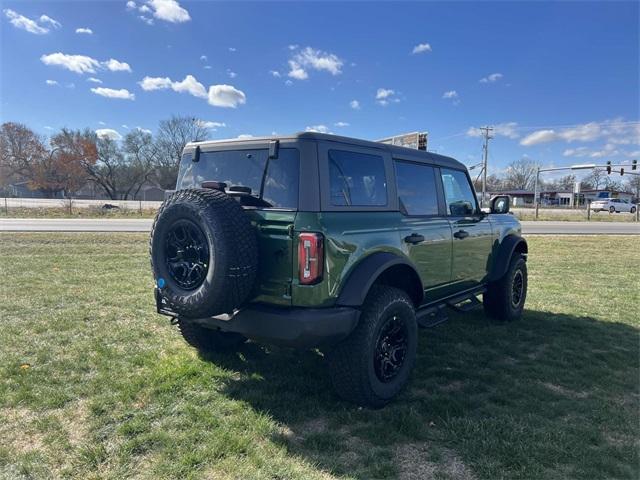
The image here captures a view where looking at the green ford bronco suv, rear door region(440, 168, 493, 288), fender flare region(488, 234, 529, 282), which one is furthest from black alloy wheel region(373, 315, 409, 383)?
fender flare region(488, 234, 529, 282)

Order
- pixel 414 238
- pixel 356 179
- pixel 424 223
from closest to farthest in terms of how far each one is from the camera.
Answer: pixel 356 179, pixel 414 238, pixel 424 223

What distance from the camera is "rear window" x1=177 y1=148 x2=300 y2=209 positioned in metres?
3.16

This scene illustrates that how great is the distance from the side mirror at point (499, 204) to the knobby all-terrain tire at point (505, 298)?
2.37ft

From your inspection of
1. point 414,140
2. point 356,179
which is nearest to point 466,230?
point 356,179

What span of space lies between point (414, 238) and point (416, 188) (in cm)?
62

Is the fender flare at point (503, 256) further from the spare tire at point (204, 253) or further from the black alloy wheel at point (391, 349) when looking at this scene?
the spare tire at point (204, 253)

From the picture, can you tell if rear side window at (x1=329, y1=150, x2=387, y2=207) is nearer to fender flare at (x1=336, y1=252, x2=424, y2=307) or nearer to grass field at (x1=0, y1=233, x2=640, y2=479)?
fender flare at (x1=336, y1=252, x2=424, y2=307)

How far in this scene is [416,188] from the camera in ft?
13.8

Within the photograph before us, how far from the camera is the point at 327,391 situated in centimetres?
360

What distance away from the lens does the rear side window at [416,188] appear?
13.0 feet

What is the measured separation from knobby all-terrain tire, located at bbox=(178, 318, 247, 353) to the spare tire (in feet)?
3.46

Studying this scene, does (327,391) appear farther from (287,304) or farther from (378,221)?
(378,221)

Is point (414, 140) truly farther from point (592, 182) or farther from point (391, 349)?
point (592, 182)

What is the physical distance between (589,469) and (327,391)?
1.84m
